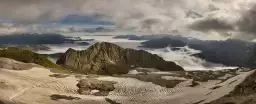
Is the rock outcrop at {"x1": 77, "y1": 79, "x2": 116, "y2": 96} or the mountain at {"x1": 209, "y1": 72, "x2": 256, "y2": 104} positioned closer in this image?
the mountain at {"x1": 209, "y1": 72, "x2": 256, "y2": 104}

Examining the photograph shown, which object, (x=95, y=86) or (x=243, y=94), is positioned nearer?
(x=243, y=94)

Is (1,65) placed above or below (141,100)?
above

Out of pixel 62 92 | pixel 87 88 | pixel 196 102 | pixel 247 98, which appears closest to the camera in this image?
pixel 247 98

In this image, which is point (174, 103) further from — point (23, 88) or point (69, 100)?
point (23, 88)

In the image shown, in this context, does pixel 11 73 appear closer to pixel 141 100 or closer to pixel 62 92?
pixel 62 92

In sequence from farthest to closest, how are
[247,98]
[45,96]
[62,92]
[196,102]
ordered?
[62,92] < [45,96] < [196,102] < [247,98]

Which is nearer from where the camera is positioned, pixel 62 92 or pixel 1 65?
pixel 62 92

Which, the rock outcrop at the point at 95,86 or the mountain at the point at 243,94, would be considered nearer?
the mountain at the point at 243,94

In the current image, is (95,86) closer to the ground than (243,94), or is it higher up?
closer to the ground

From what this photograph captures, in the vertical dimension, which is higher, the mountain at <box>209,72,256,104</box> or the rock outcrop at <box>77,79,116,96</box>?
the mountain at <box>209,72,256,104</box>

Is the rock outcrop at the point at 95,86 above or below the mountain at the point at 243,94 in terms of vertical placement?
below

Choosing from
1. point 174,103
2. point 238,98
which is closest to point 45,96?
point 174,103
